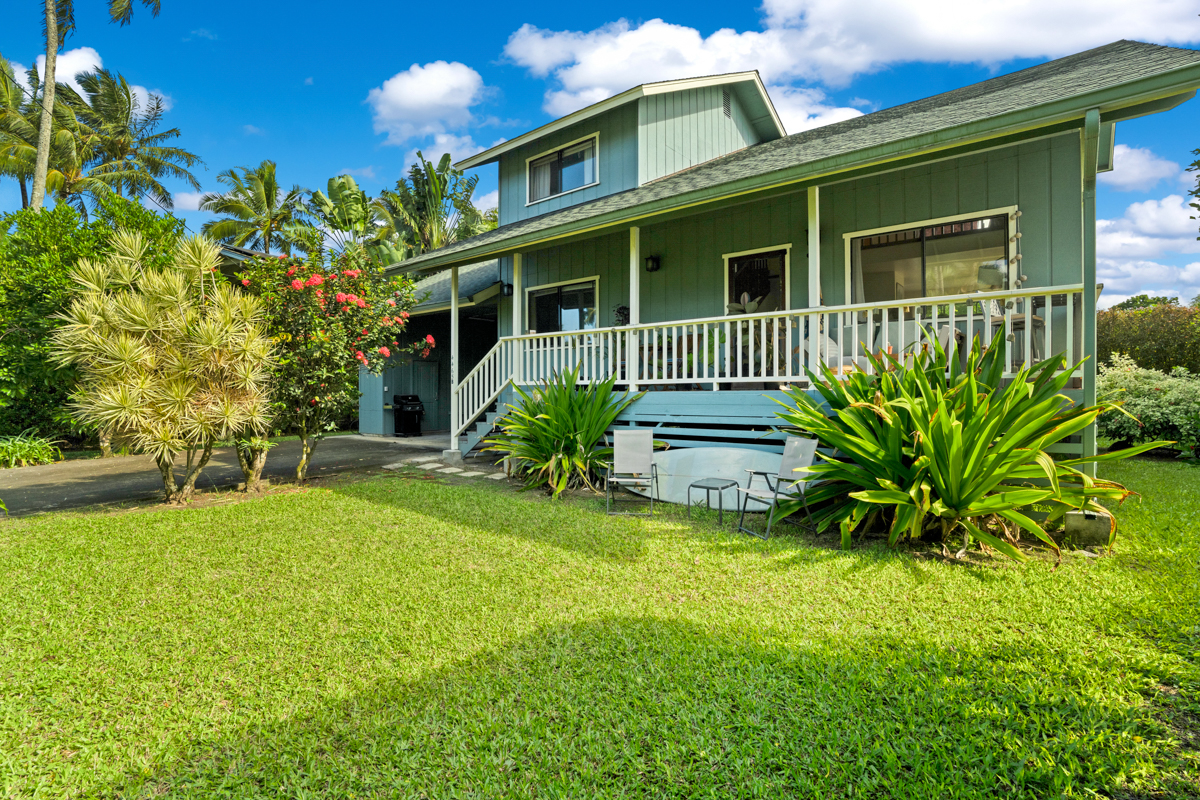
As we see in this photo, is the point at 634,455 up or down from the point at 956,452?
down

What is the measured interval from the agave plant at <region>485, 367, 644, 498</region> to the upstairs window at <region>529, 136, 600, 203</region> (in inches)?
244

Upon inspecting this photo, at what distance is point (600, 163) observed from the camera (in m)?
11.4

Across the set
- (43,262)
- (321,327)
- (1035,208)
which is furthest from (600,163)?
(43,262)

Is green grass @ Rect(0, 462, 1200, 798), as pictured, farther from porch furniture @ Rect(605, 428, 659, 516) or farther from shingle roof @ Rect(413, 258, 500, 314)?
shingle roof @ Rect(413, 258, 500, 314)

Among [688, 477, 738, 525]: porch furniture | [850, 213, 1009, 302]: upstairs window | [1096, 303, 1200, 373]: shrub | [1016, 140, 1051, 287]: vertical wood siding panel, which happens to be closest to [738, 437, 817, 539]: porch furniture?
[688, 477, 738, 525]: porch furniture

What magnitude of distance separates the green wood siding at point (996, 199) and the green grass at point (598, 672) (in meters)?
3.38

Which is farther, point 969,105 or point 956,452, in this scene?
point 969,105

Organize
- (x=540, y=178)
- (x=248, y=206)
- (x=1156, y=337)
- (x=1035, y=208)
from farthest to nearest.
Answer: (x=248, y=206), (x=1156, y=337), (x=540, y=178), (x=1035, y=208)

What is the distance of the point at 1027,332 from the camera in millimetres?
4887

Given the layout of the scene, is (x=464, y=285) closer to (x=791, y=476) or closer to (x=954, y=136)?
(x=791, y=476)

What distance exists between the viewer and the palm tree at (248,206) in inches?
939

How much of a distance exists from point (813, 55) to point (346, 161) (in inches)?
833

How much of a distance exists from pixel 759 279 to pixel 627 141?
4525 mm

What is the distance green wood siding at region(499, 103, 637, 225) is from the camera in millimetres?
10992
